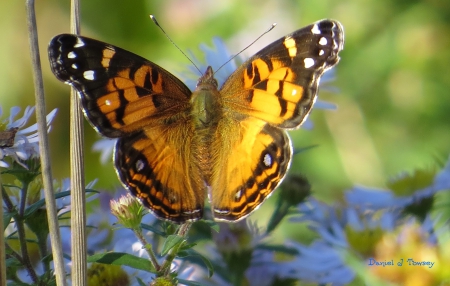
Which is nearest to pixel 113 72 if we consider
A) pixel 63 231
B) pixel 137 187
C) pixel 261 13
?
pixel 137 187

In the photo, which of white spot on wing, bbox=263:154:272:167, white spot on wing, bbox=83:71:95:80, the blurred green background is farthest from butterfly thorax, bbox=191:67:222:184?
the blurred green background

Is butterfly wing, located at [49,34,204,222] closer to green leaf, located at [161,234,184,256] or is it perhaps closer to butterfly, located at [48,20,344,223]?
butterfly, located at [48,20,344,223]

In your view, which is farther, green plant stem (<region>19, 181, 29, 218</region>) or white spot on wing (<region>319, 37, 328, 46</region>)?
white spot on wing (<region>319, 37, 328, 46</region>)

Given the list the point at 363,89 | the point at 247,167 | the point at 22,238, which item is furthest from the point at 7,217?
the point at 363,89

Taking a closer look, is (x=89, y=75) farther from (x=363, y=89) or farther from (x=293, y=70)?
(x=363, y=89)

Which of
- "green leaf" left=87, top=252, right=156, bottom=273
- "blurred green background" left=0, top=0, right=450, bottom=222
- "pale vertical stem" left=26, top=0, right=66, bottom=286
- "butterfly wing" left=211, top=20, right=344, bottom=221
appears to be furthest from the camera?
"blurred green background" left=0, top=0, right=450, bottom=222

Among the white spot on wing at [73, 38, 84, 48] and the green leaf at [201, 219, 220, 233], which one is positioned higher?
the white spot on wing at [73, 38, 84, 48]

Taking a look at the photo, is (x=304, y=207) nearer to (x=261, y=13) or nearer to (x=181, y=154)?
(x=181, y=154)
